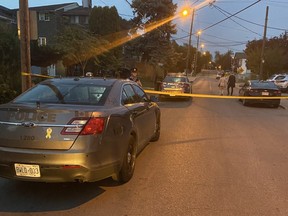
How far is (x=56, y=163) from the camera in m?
4.60

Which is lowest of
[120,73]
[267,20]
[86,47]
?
[120,73]

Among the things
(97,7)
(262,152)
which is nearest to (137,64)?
(97,7)

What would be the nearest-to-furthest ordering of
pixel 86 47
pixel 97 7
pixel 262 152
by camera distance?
pixel 262 152, pixel 86 47, pixel 97 7

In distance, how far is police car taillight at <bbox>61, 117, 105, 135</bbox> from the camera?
4.67 m

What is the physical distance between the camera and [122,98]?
5.98 m

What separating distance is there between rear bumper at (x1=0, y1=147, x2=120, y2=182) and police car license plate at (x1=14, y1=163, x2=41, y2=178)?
4cm

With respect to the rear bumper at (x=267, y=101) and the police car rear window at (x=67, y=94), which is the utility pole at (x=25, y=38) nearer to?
the police car rear window at (x=67, y=94)

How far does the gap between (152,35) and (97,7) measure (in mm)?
6463

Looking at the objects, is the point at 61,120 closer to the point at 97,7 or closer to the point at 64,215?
the point at 64,215

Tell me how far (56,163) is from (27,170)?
390 mm

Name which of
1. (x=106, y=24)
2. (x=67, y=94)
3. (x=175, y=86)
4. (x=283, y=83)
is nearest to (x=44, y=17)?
(x=106, y=24)

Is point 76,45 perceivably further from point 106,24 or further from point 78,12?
point 78,12

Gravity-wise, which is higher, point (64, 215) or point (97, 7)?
point (97, 7)

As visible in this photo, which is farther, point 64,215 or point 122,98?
point 122,98
